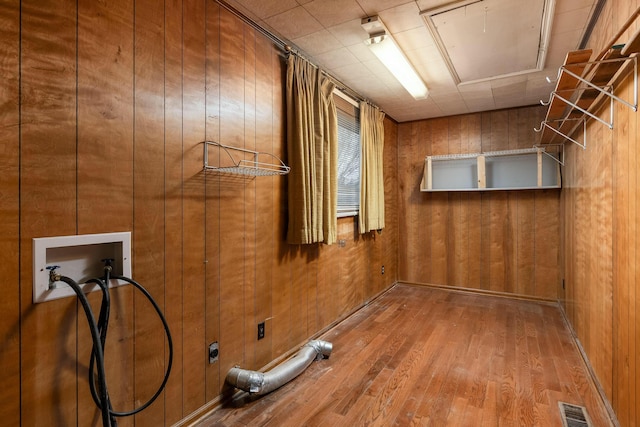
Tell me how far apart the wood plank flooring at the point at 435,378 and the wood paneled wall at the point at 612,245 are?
293mm

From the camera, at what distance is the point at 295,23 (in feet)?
7.35

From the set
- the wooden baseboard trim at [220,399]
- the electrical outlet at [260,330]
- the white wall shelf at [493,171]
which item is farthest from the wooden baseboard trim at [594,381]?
the electrical outlet at [260,330]

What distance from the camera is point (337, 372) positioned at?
2.42 metres

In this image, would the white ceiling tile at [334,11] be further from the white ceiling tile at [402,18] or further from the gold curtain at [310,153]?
the gold curtain at [310,153]

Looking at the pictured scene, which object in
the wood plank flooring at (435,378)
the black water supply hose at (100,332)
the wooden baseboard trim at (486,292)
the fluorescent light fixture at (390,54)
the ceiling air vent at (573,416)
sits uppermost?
the fluorescent light fixture at (390,54)

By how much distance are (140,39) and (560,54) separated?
3.08 metres

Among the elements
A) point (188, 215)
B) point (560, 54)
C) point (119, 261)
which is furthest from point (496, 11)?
point (119, 261)

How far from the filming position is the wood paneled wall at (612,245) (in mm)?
1562

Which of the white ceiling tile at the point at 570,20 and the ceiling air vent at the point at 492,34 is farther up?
the ceiling air vent at the point at 492,34

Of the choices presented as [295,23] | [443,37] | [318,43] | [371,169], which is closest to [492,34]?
[443,37]

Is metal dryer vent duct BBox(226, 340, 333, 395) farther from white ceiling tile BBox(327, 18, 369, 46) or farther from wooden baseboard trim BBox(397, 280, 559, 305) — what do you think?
wooden baseboard trim BBox(397, 280, 559, 305)

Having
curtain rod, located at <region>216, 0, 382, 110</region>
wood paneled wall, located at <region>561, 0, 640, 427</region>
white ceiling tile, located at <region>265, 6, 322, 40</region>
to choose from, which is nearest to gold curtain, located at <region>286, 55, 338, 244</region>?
curtain rod, located at <region>216, 0, 382, 110</region>

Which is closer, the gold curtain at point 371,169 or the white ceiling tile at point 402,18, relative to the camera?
the white ceiling tile at point 402,18

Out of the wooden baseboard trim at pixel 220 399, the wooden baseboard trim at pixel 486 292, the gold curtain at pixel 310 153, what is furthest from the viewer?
the wooden baseboard trim at pixel 486 292
